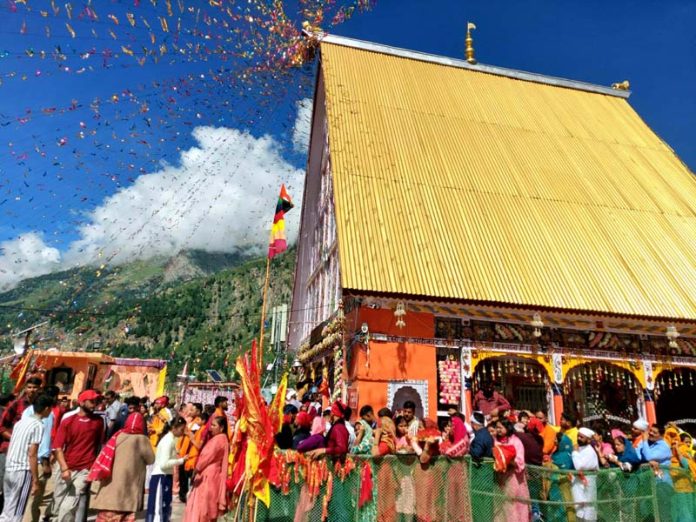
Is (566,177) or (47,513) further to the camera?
(566,177)

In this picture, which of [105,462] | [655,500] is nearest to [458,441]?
[655,500]

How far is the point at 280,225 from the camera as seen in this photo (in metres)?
14.5

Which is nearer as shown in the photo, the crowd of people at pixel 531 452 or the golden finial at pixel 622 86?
the crowd of people at pixel 531 452

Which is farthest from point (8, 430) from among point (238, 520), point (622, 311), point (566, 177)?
point (566, 177)

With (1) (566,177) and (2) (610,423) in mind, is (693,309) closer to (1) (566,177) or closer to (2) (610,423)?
(2) (610,423)

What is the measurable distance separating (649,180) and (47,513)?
19043mm

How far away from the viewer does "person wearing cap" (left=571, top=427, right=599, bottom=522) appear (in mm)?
5691

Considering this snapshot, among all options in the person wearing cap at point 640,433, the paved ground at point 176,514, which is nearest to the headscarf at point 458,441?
the person wearing cap at point 640,433

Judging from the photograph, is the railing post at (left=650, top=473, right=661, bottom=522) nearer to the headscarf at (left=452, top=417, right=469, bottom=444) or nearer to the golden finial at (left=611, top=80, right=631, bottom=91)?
the headscarf at (left=452, top=417, right=469, bottom=444)

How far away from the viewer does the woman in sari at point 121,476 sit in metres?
5.21

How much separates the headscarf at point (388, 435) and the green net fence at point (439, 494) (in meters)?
0.33

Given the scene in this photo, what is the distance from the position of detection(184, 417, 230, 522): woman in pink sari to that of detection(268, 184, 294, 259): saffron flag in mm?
8764

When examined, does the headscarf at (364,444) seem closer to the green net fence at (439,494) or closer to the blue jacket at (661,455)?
the green net fence at (439,494)

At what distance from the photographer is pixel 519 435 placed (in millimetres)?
6078
